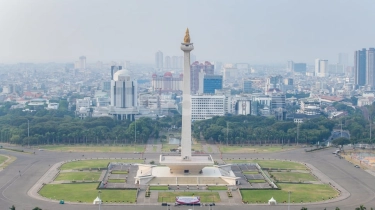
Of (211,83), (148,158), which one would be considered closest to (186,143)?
(148,158)

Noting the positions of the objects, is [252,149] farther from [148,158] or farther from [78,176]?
[78,176]

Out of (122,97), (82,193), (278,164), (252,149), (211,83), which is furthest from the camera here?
(211,83)

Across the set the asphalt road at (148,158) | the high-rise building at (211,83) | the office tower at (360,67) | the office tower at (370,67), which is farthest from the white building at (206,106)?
the office tower at (360,67)

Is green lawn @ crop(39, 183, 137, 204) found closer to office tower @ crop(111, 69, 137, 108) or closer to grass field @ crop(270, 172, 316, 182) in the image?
grass field @ crop(270, 172, 316, 182)

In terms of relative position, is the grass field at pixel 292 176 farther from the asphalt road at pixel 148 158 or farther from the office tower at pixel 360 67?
the office tower at pixel 360 67

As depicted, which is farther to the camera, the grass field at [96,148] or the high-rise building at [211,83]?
the high-rise building at [211,83]

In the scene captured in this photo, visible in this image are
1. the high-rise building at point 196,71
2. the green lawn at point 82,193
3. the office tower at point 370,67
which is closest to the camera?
the green lawn at point 82,193
